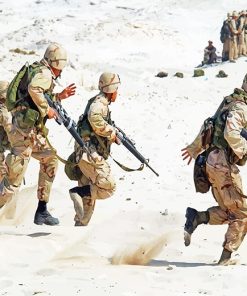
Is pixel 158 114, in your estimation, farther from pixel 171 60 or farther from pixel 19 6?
pixel 19 6

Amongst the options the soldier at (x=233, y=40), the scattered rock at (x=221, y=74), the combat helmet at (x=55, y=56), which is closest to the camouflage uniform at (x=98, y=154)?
the combat helmet at (x=55, y=56)

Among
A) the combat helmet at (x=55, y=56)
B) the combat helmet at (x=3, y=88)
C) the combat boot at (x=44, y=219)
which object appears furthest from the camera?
the combat helmet at (x=3, y=88)

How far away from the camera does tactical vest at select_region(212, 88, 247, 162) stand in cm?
598

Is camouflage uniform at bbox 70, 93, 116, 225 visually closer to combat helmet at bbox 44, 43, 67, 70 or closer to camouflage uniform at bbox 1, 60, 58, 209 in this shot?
camouflage uniform at bbox 1, 60, 58, 209

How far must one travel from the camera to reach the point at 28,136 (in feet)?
22.6

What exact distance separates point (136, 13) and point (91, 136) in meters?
39.9

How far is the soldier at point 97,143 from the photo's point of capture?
22.9 ft

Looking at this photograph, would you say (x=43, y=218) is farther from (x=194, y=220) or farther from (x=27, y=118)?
(x=194, y=220)

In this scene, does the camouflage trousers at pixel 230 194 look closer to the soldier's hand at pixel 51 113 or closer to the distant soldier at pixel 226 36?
the soldier's hand at pixel 51 113

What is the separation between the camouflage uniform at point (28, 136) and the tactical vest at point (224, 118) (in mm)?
1500

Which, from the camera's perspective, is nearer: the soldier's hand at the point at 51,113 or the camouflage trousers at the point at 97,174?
the soldier's hand at the point at 51,113

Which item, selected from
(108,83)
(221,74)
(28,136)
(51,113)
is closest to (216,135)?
(108,83)

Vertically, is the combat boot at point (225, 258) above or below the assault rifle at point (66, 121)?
below

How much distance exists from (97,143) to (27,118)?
733mm
